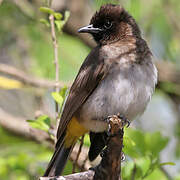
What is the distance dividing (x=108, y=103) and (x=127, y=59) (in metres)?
0.35

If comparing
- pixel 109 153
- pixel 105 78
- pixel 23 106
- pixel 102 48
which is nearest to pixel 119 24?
pixel 102 48

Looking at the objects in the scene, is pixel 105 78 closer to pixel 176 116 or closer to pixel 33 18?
pixel 33 18

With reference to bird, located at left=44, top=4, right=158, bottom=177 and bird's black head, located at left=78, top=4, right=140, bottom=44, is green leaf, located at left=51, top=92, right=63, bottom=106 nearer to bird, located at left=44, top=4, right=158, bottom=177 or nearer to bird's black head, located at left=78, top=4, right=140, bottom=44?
bird, located at left=44, top=4, right=158, bottom=177

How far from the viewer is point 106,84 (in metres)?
3.52

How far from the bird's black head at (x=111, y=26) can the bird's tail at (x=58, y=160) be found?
2.93ft

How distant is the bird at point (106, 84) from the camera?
3.51 meters

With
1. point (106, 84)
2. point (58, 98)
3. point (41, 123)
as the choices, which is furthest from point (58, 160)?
point (106, 84)

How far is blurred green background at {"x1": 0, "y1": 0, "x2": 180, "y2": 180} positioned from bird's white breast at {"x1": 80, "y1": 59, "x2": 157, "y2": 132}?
0.96 metres

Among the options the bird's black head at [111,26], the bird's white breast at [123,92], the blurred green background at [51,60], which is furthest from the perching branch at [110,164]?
the blurred green background at [51,60]

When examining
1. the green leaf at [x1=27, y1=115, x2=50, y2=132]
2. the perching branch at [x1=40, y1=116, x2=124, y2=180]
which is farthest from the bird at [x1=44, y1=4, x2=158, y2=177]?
the perching branch at [x1=40, y1=116, x2=124, y2=180]

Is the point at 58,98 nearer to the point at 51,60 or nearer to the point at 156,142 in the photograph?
the point at 156,142

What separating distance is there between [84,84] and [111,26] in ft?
1.95

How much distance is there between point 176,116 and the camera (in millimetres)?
6285

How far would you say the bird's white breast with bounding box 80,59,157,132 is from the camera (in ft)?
11.4
